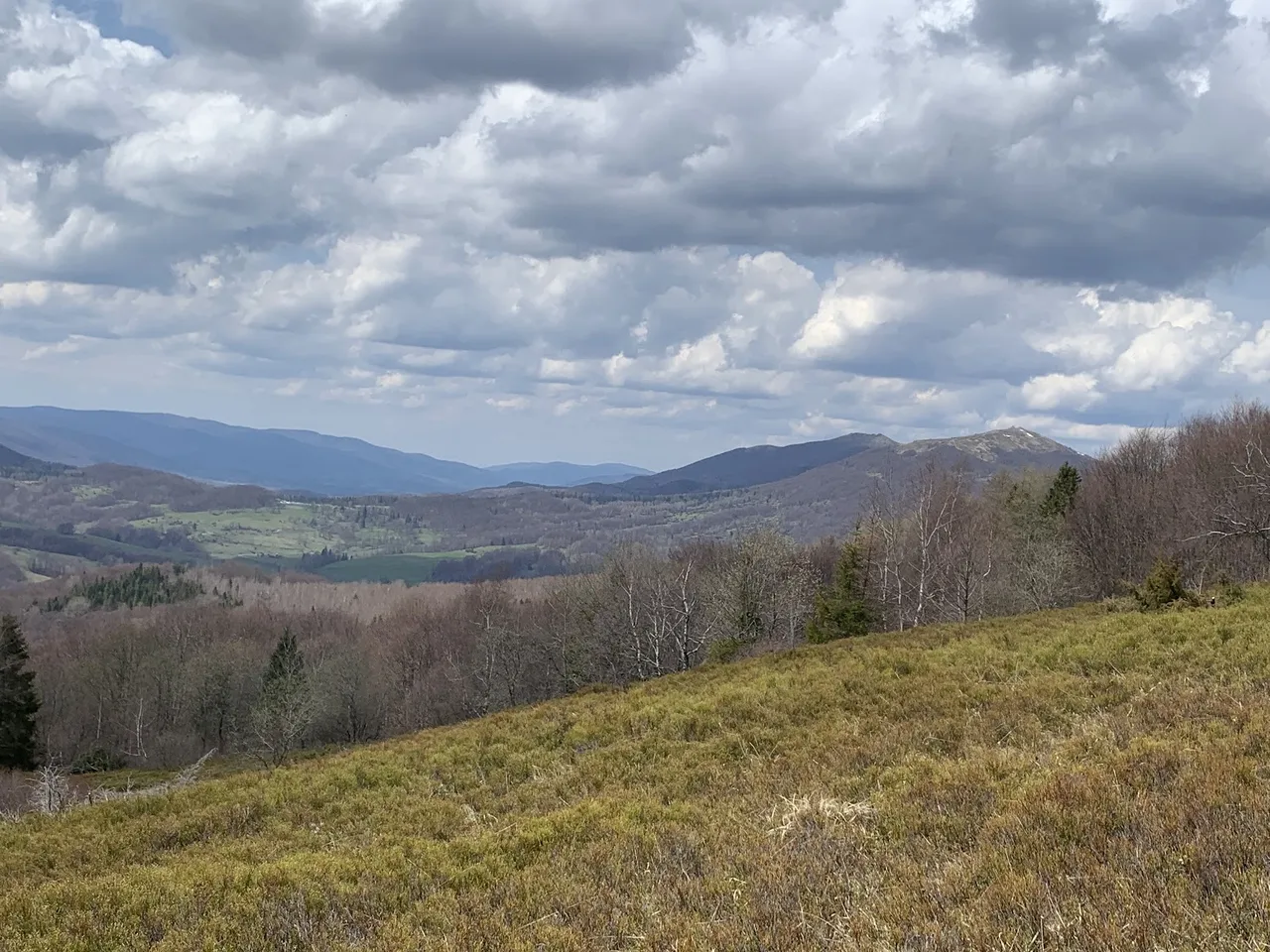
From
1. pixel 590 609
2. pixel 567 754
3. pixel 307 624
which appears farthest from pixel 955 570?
pixel 307 624

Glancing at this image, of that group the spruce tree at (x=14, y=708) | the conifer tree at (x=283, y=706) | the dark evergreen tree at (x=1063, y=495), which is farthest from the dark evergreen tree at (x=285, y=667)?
the dark evergreen tree at (x=1063, y=495)

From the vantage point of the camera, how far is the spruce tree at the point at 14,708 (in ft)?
187

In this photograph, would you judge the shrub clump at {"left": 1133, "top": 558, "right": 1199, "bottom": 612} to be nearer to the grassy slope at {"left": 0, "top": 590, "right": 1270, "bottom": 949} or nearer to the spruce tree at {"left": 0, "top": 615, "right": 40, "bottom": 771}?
the grassy slope at {"left": 0, "top": 590, "right": 1270, "bottom": 949}

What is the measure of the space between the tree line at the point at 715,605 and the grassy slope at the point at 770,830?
13.3 meters

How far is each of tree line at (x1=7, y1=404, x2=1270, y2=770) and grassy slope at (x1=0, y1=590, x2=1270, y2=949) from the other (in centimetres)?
1330

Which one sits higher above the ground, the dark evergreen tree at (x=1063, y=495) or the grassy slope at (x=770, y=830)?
the dark evergreen tree at (x=1063, y=495)

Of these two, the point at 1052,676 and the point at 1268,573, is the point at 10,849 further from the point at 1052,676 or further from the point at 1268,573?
the point at 1268,573

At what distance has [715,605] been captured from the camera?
6166 centimetres

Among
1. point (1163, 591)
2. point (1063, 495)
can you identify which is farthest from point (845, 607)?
point (1063, 495)

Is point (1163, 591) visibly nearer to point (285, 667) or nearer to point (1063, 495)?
point (1063, 495)

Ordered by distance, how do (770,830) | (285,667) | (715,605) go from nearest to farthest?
(770,830), (715,605), (285,667)

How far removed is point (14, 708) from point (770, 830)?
226 ft

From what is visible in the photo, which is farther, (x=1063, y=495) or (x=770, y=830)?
(x=1063, y=495)

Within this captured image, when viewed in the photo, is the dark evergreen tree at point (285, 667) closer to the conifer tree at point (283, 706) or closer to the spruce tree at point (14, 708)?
the conifer tree at point (283, 706)
